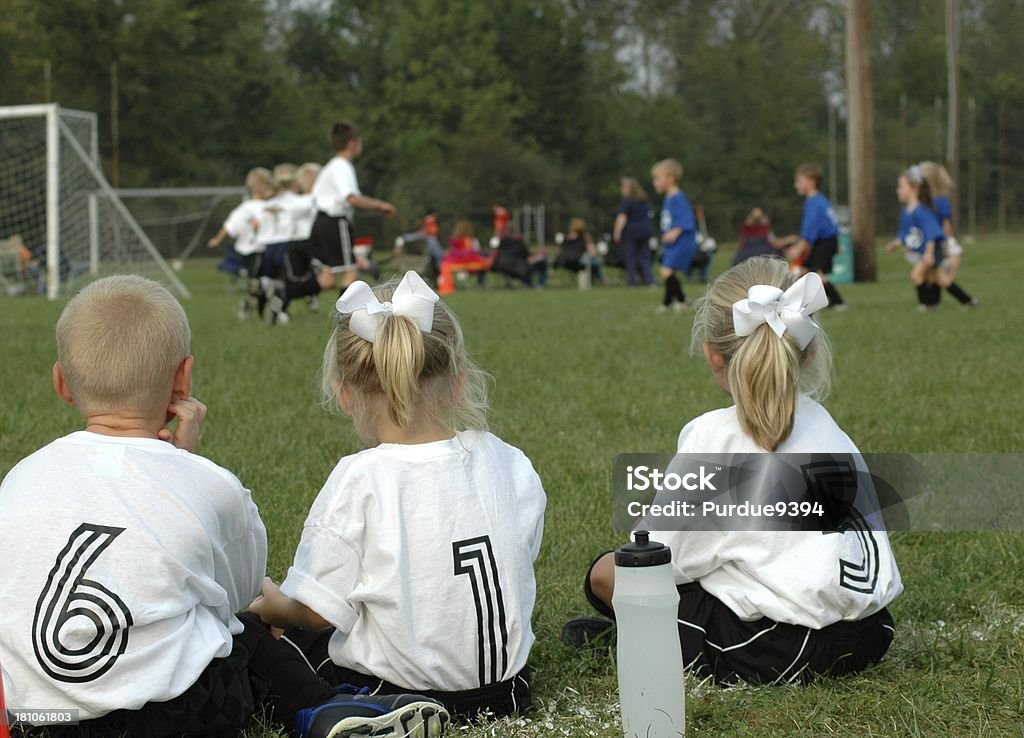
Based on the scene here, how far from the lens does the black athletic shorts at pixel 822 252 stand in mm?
15391

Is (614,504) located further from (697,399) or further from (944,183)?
(944,183)

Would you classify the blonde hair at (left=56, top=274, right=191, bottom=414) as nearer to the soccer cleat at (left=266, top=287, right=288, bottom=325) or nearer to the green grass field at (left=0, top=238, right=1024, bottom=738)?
the green grass field at (left=0, top=238, right=1024, bottom=738)

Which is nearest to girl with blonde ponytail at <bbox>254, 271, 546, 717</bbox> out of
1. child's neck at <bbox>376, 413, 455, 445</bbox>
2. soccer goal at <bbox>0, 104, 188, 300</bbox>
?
child's neck at <bbox>376, 413, 455, 445</bbox>

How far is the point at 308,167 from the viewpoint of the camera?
15148 millimetres

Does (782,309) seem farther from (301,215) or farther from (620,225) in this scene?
(620,225)

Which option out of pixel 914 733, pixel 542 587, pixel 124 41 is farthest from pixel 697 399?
pixel 124 41

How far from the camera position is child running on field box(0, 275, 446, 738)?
2.50 m

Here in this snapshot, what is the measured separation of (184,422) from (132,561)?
1.22 ft

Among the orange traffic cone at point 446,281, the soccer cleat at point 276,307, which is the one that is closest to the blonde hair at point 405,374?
the soccer cleat at point 276,307

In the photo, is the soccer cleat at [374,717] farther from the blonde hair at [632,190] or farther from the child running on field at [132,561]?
the blonde hair at [632,190]

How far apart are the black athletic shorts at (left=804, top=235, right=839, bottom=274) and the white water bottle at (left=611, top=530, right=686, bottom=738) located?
13182mm

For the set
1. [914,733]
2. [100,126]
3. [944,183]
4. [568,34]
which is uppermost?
[568,34]

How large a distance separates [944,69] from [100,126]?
39.6 meters

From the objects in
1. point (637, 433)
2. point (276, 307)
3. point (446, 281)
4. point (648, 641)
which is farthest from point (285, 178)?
point (648, 641)
